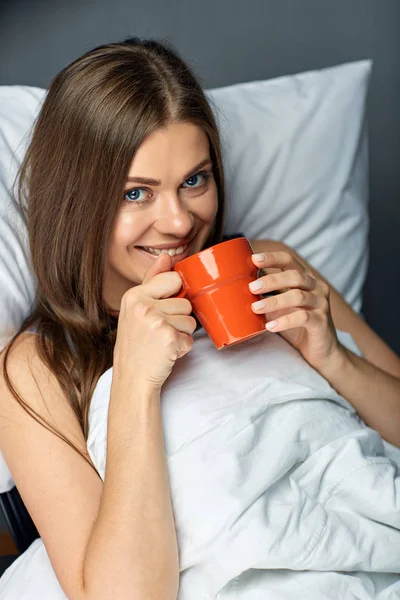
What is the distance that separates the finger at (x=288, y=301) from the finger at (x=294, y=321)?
0.4 inches

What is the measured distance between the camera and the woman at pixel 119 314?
3.34 ft

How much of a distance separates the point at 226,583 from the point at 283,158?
0.89 metres

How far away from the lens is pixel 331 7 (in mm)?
1816

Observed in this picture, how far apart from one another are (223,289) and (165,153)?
0.82ft

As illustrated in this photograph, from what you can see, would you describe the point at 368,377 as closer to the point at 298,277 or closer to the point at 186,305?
the point at 298,277

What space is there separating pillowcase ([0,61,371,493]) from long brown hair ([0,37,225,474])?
243mm

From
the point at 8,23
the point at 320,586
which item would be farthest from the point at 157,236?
the point at 8,23

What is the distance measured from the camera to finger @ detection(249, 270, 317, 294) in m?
1.06

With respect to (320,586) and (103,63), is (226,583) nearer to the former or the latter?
(320,586)

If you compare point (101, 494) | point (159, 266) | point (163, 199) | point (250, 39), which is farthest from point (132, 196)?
point (250, 39)

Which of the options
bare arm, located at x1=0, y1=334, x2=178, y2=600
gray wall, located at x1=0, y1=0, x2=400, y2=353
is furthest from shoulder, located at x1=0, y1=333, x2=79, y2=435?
gray wall, located at x1=0, y1=0, x2=400, y2=353

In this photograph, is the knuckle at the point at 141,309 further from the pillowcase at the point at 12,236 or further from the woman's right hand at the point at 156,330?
the pillowcase at the point at 12,236

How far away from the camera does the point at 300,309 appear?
3.94ft

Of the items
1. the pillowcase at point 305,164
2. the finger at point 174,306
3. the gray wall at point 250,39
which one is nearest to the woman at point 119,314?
the finger at point 174,306
